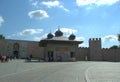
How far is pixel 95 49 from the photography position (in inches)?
3875

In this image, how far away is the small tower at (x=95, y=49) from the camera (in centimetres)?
9806

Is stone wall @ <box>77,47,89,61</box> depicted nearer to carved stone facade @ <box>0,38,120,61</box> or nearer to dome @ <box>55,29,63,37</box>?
carved stone facade @ <box>0,38,120,61</box>

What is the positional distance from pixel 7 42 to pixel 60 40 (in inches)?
1961

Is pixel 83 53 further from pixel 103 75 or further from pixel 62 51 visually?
pixel 103 75

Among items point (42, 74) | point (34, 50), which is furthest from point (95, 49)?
point (42, 74)

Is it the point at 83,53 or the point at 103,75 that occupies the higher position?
the point at 83,53

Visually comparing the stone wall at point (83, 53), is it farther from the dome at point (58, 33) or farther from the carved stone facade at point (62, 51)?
the dome at point (58, 33)

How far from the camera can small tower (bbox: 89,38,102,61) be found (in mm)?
98062

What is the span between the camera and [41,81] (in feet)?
59.7

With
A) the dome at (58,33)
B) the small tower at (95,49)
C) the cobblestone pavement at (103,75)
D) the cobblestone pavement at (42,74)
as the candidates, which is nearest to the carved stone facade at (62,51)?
the small tower at (95,49)

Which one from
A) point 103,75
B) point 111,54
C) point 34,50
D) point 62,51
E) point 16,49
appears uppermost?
point 16,49

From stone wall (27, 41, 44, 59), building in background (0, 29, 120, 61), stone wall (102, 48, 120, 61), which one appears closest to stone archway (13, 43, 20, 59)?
building in background (0, 29, 120, 61)

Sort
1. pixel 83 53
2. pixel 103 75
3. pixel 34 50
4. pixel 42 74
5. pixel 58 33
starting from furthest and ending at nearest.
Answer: pixel 34 50 < pixel 83 53 < pixel 58 33 < pixel 42 74 < pixel 103 75

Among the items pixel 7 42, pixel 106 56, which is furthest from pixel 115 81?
pixel 7 42
